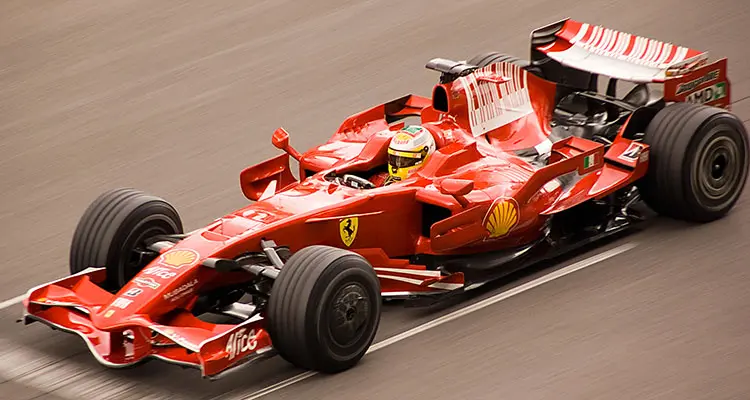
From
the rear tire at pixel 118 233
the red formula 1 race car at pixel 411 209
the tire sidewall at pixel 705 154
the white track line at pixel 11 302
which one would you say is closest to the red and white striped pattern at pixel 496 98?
the red formula 1 race car at pixel 411 209

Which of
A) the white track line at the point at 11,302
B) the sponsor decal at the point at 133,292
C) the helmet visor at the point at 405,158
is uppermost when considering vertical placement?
the helmet visor at the point at 405,158

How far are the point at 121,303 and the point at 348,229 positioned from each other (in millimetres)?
1839

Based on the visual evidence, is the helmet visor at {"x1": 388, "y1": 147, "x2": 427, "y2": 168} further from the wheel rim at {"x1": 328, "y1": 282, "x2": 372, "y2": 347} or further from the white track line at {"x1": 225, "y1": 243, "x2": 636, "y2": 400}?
the wheel rim at {"x1": 328, "y1": 282, "x2": 372, "y2": 347}

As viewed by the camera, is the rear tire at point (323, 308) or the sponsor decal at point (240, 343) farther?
the rear tire at point (323, 308)

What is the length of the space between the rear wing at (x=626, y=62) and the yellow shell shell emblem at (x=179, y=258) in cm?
452

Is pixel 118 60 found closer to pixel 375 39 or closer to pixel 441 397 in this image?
pixel 375 39

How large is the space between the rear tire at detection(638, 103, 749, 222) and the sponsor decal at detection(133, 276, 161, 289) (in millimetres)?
4435

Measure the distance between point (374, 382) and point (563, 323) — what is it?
5.50ft

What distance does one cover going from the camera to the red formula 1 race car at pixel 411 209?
10.1 metres

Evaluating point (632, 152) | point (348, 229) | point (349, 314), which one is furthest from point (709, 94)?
point (349, 314)

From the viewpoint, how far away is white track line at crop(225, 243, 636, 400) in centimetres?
1027

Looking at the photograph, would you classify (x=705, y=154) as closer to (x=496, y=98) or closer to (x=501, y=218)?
(x=496, y=98)

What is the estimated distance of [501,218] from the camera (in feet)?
37.6

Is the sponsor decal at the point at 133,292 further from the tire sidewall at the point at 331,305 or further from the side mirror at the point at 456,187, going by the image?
the side mirror at the point at 456,187
